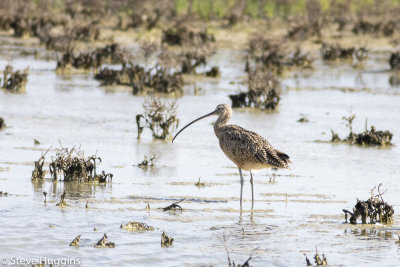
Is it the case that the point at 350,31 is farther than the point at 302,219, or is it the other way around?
the point at 350,31

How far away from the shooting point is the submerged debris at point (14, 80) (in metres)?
18.0

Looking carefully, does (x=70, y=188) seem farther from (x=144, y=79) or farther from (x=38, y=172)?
(x=144, y=79)

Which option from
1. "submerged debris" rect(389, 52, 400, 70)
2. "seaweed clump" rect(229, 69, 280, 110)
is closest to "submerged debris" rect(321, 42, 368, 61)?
"submerged debris" rect(389, 52, 400, 70)

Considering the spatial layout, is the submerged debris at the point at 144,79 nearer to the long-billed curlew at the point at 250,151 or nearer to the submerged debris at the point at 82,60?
the submerged debris at the point at 82,60

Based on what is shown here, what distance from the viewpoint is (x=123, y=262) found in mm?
7094

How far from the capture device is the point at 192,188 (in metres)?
10.2

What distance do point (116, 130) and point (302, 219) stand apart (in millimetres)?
6078

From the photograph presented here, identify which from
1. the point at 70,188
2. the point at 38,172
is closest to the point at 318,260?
the point at 70,188

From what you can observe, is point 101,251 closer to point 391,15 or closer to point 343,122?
point 343,122

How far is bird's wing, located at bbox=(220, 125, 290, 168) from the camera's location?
374 inches

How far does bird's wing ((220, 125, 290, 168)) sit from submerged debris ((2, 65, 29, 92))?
9.13 m

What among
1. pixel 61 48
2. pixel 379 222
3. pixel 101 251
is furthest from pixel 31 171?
pixel 61 48

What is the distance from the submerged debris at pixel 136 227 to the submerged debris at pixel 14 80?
34.6 ft

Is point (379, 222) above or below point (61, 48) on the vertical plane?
below
